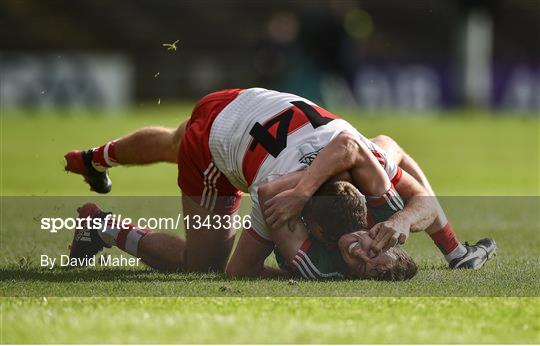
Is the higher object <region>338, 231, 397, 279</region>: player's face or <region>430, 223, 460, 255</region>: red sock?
<region>338, 231, 397, 279</region>: player's face

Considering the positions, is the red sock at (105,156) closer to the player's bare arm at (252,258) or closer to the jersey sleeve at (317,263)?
the player's bare arm at (252,258)

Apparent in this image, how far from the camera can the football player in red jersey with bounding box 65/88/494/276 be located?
20.3 feet

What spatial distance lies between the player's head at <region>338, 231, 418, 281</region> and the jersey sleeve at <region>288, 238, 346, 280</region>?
8 cm

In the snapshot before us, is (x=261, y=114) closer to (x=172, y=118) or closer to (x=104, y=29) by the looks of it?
(x=172, y=118)

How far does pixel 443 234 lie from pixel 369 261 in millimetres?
883

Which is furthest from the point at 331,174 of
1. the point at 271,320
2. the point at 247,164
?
the point at 271,320

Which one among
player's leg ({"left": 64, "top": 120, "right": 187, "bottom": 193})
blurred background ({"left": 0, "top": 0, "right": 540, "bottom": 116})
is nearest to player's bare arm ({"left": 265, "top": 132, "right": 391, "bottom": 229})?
player's leg ({"left": 64, "top": 120, "right": 187, "bottom": 193})

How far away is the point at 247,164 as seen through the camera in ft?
21.2

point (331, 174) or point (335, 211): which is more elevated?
point (331, 174)

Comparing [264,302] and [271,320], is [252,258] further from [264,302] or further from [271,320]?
[271,320]

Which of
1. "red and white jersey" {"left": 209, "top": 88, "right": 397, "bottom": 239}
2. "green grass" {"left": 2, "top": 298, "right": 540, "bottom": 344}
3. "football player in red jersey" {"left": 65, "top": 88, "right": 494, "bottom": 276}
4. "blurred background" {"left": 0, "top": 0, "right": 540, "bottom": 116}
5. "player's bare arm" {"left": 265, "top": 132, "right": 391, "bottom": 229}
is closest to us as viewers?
"green grass" {"left": 2, "top": 298, "right": 540, "bottom": 344}

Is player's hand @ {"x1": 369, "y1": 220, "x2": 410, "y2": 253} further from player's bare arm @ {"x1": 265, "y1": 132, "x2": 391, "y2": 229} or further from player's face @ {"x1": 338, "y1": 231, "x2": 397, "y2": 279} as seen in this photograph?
player's bare arm @ {"x1": 265, "y1": 132, "x2": 391, "y2": 229}

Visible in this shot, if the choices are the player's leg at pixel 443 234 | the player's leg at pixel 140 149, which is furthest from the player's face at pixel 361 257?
the player's leg at pixel 140 149

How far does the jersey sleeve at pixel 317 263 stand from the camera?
20.5ft
